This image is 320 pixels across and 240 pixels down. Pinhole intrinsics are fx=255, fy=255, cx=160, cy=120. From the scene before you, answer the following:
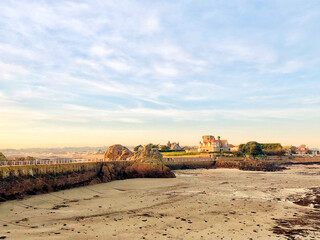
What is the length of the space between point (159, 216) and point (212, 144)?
88843mm

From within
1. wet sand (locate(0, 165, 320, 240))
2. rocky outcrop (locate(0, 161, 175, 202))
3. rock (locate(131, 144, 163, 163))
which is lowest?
wet sand (locate(0, 165, 320, 240))

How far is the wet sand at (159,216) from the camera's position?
1116cm

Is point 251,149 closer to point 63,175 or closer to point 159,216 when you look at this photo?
point 63,175

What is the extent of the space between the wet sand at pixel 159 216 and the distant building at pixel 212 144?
79.4m

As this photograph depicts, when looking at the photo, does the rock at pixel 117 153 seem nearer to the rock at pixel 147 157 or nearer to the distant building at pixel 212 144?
the rock at pixel 147 157

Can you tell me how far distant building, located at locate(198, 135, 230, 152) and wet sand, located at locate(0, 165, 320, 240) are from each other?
79414 mm

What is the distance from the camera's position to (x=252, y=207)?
52.7 feet

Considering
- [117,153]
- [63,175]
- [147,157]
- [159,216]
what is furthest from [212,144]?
[159,216]

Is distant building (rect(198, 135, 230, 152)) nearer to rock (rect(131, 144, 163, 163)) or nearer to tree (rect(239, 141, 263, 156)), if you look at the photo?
tree (rect(239, 141, 263, 156))

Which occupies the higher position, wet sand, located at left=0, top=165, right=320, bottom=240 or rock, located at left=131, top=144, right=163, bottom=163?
rock, located at left=131, top=144, right=163, bottom=163

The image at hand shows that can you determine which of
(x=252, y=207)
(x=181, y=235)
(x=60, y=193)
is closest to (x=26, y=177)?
(x=60, y=193)

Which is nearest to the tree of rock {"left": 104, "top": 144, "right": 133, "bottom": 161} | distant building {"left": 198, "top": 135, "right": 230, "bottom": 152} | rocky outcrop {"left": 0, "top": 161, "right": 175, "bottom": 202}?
distant building {"left": 198, "top": 135, "right": 230, "bottom": 152}

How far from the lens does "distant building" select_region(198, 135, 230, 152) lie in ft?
327

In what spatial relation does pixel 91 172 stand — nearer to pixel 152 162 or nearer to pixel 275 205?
pixel 152 162
